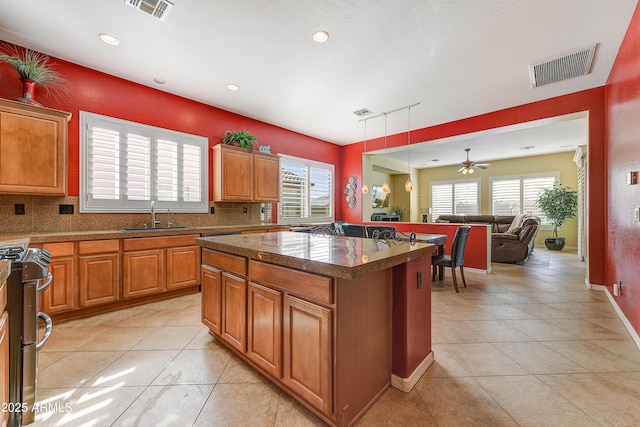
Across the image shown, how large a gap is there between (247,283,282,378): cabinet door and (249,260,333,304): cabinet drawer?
0.23 ft

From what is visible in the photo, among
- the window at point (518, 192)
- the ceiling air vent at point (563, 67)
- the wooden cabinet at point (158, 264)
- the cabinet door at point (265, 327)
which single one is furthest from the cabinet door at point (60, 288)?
the window at point (518, 192)

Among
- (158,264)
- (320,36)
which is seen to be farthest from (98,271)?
(320,36)

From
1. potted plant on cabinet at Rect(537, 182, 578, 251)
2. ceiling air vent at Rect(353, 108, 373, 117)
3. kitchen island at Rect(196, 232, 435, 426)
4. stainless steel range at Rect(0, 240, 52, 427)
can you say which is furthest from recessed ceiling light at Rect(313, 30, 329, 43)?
potted plant on cabinet at Rect(537, 182, 578, 251)

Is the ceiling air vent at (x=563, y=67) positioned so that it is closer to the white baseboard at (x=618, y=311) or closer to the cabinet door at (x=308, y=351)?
the white baseboard at (x=618, y=311)

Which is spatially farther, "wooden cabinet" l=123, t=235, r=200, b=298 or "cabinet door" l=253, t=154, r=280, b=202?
"cabinet door" l=253, t=154, r=280, b=202

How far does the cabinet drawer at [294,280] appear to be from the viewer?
1.36 m

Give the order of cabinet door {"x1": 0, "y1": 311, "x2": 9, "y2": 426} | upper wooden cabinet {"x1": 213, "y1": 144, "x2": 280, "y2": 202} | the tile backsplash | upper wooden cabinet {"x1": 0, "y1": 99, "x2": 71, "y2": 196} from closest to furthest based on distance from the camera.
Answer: cabinet door {"x1": 0, "y1": 311, "x2": 9, "y2": 426} < upper wooden cabinet {"x1": 0, "y1": 99, "x2": 71, "y2": 196} < the tile backsplash < upper wooden cabinet {"x1": 213, "y1": 144, "x2": 280, "y2": 202}

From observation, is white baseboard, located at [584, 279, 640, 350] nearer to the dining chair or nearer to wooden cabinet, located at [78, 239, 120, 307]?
the dining chair

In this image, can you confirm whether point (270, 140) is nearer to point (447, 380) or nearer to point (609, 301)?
point (447, 380)

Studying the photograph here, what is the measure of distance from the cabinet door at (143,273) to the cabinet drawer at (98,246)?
15 centimetres

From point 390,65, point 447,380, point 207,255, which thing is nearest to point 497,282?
point 447,380

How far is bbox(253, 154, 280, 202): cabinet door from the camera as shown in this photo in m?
4.72

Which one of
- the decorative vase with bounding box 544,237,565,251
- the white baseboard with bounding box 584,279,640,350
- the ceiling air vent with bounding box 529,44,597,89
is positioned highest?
the ceiling air vent with bounding box 529,44,597,89

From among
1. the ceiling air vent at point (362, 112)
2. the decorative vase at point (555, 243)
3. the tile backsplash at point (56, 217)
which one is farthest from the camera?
the decorative vase at point (555, 243)
